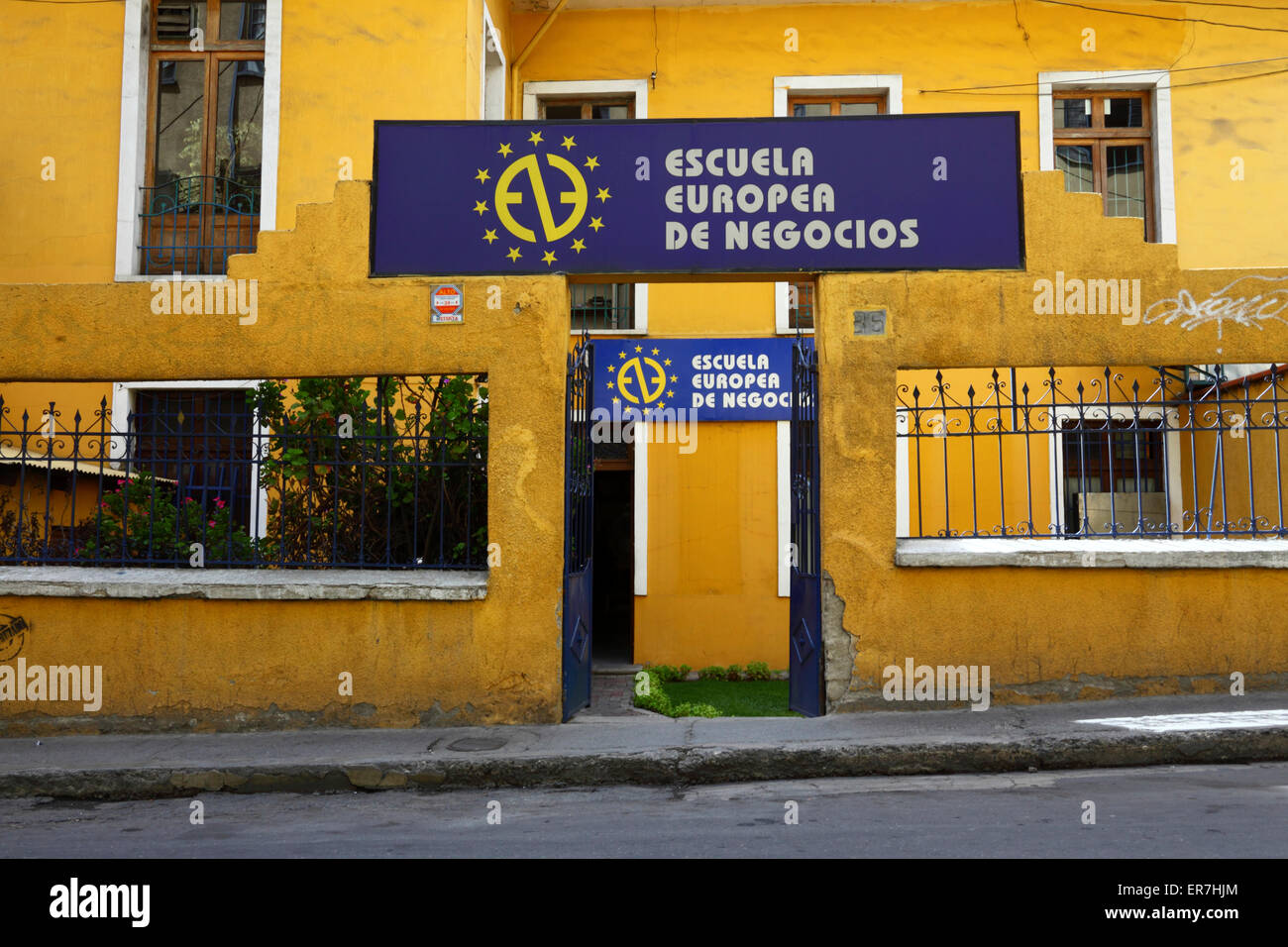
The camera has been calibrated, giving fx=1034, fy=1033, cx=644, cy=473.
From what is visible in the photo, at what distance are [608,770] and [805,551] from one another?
7.94 feet

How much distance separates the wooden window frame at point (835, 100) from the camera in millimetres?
12328

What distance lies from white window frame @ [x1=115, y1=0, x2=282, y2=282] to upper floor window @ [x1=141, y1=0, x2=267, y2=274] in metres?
0.17

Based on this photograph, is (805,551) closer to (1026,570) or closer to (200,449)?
(1026,570)

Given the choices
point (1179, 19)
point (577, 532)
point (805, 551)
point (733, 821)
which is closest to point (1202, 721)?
point (805, 551)

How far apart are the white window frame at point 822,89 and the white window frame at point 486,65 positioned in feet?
10.5

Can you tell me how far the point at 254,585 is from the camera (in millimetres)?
7172

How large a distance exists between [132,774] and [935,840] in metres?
4.70

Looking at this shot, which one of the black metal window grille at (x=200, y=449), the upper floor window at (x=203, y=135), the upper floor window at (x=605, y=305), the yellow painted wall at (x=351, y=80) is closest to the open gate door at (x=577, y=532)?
the black metal window grille at (x=200, y=449)

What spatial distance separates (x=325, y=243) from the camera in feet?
24.5

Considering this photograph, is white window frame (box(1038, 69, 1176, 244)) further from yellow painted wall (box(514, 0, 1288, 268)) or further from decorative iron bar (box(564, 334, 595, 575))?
decorative iron bar (box(564, 334, 595, 575))

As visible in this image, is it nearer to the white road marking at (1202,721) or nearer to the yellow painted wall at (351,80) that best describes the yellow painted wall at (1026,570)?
the white road marking at (1202,721)

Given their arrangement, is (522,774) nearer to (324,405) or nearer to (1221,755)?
(324,405)

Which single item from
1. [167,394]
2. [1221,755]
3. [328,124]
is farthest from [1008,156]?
[167,394]

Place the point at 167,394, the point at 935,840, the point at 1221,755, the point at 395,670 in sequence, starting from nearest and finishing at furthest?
the point at 935,840, the point at 1221,755, the point at 395,670, the point at 167,394
